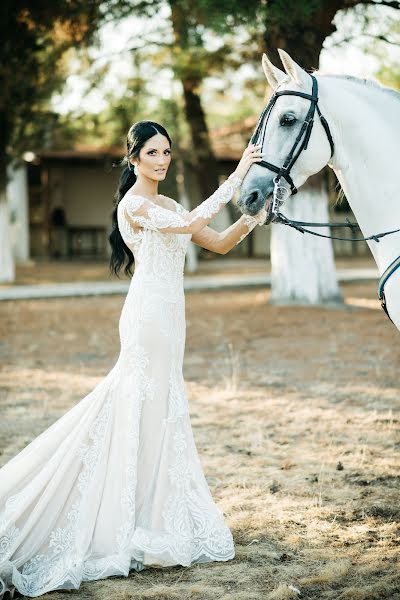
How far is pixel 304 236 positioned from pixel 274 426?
568cm

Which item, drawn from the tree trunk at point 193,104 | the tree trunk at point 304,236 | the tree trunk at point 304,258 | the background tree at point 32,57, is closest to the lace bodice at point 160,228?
the tree trunk at point 304,236

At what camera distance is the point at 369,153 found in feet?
11.2

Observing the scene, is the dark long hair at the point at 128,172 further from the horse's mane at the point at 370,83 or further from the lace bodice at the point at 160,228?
the horse's mane at the point at 370,83

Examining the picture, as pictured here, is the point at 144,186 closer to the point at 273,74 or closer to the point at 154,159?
the point at 154,159

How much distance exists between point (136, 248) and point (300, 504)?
1.71 metres

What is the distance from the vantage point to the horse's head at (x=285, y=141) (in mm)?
3324

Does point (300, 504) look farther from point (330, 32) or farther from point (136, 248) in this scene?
point (330, 32)

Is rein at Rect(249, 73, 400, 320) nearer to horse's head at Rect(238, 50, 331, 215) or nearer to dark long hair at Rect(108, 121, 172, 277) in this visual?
horse's head at Rect(238, 50, 331, 215)

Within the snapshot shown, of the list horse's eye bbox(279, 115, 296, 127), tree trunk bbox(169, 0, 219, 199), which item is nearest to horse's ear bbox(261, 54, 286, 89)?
horse's eye bbox(279, 115, 296, 127)

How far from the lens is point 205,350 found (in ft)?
29.4

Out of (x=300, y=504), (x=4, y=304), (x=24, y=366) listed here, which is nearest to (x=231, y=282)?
(x=4, y=304)

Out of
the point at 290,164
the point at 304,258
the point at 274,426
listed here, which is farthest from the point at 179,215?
the point at 304,258

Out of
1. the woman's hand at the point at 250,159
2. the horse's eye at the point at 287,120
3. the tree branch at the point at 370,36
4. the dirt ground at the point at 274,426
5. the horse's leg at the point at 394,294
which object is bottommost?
the dirt ground at the point at 274,426

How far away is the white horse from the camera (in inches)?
132
